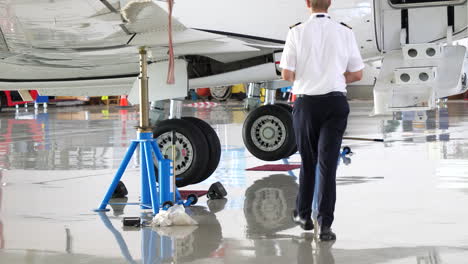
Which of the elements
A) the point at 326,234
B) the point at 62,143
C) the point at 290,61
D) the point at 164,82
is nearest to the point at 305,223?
the point at 326,234

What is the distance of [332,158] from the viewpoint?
239 inches

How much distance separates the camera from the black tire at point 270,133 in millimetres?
11031

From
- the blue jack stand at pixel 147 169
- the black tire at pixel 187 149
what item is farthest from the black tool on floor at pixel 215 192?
the blue jack stand at pixel 147 169

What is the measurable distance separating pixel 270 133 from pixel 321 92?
509 centimetres

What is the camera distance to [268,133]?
36.7 feet

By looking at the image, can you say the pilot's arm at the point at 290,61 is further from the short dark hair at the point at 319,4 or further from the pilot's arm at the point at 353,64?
the pilot's arm at the point at 353,64

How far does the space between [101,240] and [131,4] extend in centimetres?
243

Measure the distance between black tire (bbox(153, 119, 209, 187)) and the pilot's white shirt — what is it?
267cm

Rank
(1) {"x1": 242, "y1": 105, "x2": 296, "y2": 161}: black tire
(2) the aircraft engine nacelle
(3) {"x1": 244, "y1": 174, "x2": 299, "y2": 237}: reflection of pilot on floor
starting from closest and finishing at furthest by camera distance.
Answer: (3) {"x1": 244, "y1": 174, "x2": 299, "y2": 237}: reflection of pilot on floor < (2) the aircraft engine nacelle < (1) {"x1": 242, "y1": 105, "x2": 296, "y2": 161}: black tire

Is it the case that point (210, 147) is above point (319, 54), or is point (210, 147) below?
below

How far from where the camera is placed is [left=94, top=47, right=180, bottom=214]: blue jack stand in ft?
23.7

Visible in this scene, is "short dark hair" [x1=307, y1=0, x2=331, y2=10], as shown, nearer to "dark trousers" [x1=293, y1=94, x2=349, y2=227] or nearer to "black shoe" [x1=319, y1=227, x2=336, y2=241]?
"dark trousers" [x1=293, y1=94, x2=349, y2=227]

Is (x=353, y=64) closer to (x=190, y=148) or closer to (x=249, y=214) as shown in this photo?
(x=249, y=214)

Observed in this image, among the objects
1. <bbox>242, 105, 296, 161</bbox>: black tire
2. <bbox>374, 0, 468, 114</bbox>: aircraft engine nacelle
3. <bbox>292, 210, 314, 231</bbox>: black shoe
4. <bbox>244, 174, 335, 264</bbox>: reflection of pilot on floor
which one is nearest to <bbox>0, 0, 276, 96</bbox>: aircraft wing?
<bbox>374, 0, 468, 114</bbox>: aircraft engine nacelle
